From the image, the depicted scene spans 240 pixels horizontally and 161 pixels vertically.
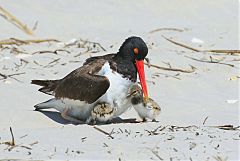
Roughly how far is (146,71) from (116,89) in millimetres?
2235

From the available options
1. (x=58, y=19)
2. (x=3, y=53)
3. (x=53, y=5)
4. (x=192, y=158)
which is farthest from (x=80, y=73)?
(x=53, y=5)

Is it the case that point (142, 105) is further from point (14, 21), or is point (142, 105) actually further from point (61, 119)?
point (14, 21)

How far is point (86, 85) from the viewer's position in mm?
6543

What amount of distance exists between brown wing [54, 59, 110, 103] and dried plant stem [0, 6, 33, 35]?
4.57 metres

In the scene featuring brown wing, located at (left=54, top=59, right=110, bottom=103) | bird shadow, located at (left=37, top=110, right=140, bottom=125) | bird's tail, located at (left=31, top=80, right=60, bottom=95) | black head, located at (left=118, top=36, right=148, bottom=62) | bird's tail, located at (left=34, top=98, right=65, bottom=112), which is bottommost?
bird shadow, located at (left=37, top=110, right=140, bottom=125)

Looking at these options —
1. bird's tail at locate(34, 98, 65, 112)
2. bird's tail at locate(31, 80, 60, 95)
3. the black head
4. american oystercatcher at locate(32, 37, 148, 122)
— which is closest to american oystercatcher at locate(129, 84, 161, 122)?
american oystercatcher at locate(32, 37, 148, 122)

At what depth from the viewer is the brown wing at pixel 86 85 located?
6387 mm

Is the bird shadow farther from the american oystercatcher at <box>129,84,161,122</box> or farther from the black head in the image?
the black head

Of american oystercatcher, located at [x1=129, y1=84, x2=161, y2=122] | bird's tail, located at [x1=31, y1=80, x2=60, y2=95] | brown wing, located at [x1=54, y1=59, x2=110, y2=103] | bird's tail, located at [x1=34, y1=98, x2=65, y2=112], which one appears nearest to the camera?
brown wing, located at [x1=54, y1=59, x2=110, y2=103]

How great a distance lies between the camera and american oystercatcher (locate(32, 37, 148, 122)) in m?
6.44

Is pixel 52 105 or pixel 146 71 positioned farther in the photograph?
pixel 146 71

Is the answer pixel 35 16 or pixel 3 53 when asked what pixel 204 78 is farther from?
pixel 35 16

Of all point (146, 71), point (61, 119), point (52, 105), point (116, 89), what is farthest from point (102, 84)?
point (146, 71)

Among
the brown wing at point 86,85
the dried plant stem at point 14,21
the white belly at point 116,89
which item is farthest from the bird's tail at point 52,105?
the dried plant stem at point 14,21
